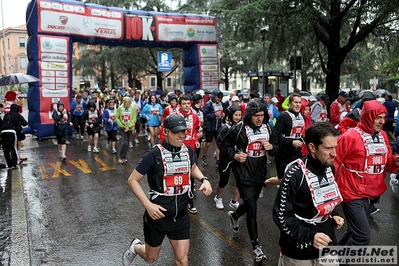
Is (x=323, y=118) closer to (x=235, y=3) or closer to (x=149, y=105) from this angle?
(x=149, y=105)

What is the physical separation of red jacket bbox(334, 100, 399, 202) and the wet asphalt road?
1299 mm

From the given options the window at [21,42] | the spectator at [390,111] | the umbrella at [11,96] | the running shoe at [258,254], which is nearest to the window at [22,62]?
the window at [21,42]

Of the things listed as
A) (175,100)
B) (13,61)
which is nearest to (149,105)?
(175,100)

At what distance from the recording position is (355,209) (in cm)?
375

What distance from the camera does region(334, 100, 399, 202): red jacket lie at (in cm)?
381

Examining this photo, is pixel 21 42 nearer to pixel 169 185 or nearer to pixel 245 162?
pixel 245 162

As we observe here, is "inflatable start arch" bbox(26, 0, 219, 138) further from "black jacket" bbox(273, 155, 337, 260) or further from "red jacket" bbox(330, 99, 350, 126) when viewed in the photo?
"black jacket" bbox(273, 155, 337, 260)

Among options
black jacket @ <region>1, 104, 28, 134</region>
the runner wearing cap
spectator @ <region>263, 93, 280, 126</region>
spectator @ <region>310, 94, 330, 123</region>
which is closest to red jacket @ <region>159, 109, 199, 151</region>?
the runner wearing cap

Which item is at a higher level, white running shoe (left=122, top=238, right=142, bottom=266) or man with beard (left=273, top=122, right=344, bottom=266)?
man with beard (left=273, top=122, right=344, bottom=266)

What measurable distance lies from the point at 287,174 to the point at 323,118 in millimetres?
7835

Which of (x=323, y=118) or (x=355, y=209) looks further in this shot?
(x=323, y=118)

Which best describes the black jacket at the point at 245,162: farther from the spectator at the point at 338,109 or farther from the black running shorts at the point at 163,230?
the spectator at the point at 338,109

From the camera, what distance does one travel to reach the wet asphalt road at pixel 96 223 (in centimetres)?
468

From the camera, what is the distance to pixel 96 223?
588 centimetres
